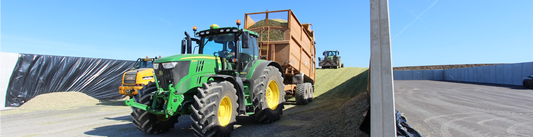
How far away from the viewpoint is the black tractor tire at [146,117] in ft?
14.5

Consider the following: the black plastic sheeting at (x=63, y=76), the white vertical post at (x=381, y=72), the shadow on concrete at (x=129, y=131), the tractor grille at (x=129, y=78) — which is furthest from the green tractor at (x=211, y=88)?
the black plastic sheeting at (x=63, y=76)

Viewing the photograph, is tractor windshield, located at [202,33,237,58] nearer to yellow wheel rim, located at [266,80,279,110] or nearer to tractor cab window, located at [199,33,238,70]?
tractor cab window, located at [199,33,238,70]

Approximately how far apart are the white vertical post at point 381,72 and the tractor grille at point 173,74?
3062mm

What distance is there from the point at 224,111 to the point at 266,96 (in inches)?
55.9

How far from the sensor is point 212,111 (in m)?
4.07

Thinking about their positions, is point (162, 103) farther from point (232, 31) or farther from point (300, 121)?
point (300, 121)

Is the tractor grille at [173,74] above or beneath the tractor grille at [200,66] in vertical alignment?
beneath

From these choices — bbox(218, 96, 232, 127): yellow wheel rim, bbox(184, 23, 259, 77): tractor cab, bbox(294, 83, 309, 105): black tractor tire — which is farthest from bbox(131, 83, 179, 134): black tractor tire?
bbox(294, 83, 309, 105): black tractor tire

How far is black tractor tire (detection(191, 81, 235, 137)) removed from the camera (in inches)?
156

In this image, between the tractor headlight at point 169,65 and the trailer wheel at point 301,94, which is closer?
the tractor headlight at point 169,65

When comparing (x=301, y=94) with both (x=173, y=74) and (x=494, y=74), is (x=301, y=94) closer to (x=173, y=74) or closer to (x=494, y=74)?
(x=173, y=74)

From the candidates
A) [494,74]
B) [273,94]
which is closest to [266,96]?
[273,94]

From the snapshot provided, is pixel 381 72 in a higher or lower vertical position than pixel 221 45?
lower

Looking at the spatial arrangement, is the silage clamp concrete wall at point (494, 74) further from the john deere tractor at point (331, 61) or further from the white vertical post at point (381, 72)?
the white vertical post at point (381, 72)
